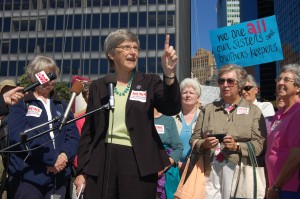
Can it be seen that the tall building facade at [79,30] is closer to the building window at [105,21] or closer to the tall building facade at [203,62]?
the building window at [105,21]

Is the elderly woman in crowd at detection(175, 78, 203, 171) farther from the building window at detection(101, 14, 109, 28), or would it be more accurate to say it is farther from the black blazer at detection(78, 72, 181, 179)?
the building window at detection(101, 14, 109, 28)

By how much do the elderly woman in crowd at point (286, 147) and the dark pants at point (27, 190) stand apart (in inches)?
76.7

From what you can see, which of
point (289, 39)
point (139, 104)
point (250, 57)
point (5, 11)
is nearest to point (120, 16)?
point (5, 11)

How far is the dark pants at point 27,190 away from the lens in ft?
11.6

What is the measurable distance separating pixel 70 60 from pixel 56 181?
2036 inches

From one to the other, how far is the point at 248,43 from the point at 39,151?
4272 millimetres

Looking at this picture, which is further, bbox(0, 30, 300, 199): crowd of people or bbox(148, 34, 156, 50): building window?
bbox(148, 34, 156, 50): building window

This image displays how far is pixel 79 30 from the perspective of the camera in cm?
5562

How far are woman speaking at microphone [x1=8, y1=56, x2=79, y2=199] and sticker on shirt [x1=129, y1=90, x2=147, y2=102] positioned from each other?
0.81 metres

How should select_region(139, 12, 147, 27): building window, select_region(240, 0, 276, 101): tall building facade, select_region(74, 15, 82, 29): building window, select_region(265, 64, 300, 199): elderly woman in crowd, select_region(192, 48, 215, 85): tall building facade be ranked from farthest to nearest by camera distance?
select_region(192, 48, 215, 85): tall building facade → select_region(240, 0, 276, 101): tall building facade → select_region(74, 15, 82, 29): building window → select_region(139, 12, 147, 27): building window → select_region(265, 64, 300, 199): elderly woman in crowd

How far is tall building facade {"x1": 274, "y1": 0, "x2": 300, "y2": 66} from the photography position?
220 feet

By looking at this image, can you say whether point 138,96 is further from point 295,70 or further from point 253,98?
point 253,98

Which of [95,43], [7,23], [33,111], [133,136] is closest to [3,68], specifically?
[7,23]

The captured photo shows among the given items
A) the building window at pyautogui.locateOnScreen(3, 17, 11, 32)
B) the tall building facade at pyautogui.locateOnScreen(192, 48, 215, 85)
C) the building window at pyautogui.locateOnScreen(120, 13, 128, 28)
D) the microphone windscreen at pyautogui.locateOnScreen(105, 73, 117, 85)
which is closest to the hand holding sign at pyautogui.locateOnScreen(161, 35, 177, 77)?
the microphone windscreen at pyautogui.locateOnScreen(105, 73, 117, 85)
